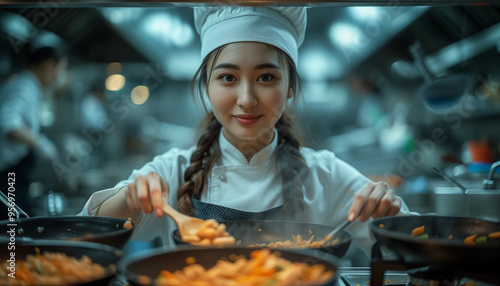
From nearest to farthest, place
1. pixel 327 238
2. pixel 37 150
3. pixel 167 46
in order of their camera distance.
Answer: pixel 327 238, pixel 167 46, pixel 37 150

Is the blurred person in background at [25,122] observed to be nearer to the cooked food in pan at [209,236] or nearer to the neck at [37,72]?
the neck at [37,72]

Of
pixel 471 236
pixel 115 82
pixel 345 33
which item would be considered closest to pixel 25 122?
pixel 115 82

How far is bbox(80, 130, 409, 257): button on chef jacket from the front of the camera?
139cm

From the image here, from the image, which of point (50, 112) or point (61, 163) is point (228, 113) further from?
point (50, 112)

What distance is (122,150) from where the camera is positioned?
278cm

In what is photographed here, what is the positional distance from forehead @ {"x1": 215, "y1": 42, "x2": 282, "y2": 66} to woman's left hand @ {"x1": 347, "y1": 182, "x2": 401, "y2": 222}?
1.58 feet

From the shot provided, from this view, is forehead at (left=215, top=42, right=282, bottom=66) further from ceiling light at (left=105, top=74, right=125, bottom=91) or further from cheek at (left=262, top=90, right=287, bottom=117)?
ceiling light at (left=105, top=74, right=125, bottom=91)

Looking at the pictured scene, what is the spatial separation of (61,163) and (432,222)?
4.80 ft

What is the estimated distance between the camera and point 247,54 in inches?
48.4

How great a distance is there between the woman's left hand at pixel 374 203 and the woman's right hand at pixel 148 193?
1.69ft

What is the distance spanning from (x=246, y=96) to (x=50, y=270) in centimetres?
68

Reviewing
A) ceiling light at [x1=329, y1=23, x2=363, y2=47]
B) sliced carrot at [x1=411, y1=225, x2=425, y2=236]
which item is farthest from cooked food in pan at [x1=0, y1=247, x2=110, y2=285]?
ceiling light at [x1=329, y1=23, x2=363, y2=47]

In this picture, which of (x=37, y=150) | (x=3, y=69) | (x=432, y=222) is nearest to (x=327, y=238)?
(x=432, y=222)

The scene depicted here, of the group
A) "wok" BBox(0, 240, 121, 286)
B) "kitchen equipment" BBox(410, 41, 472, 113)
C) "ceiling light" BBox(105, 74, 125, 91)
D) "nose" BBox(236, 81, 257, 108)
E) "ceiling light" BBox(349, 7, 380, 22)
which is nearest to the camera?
"wok" BBox(0, 240, 121, 286)
